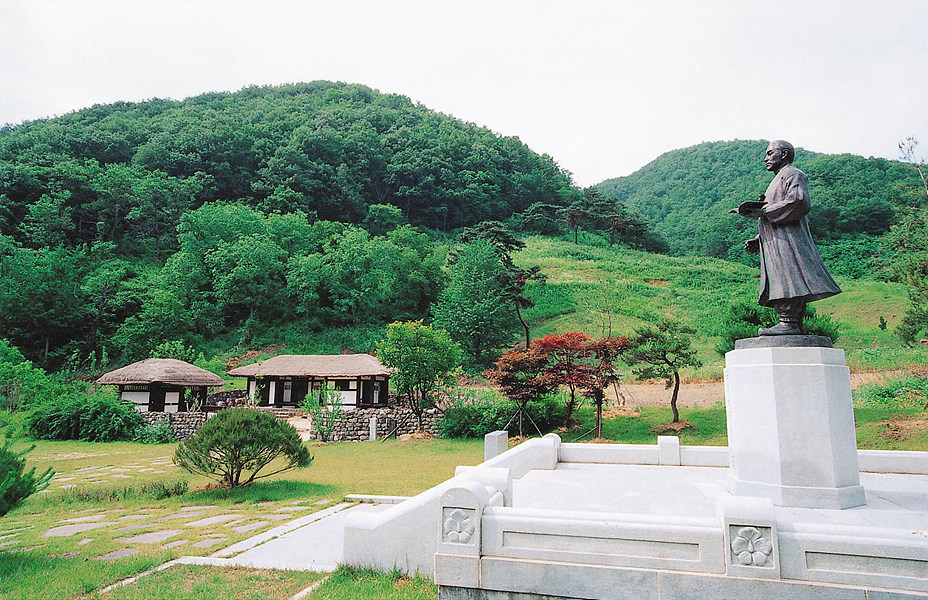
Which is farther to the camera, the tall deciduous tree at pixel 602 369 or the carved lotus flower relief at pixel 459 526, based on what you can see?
the tall deciduous tree at pixel 602 369

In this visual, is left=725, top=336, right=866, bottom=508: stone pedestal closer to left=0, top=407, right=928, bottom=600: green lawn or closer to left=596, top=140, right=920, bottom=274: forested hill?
left=0, top=407, right=928, bottom=600: green lawn

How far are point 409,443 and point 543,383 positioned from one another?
200 inches

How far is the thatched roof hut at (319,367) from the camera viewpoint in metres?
23.4

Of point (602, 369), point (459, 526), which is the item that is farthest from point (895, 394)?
point (459, 526)

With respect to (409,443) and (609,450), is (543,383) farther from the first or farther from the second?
(609,450)

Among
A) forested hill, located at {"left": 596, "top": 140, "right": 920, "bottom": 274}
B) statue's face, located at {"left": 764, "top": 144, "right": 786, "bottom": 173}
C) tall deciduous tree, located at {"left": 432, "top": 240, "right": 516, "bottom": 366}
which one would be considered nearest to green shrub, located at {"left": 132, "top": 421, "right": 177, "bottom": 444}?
tall deciduous tree, located at {"left": 432, "top": 240, "right": 516, "bottom": 366}

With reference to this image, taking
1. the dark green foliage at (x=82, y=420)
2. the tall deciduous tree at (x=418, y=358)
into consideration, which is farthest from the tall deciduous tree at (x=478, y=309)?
the dark green foliage at (x=82, y=420)

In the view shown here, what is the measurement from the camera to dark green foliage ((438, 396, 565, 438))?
1694 centimetres

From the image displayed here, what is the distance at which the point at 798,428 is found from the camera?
529cm

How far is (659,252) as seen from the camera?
202ft

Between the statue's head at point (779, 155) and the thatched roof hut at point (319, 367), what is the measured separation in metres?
18.6

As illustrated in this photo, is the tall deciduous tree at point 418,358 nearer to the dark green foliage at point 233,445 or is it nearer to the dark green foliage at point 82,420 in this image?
the dark green foliage at point 233,445

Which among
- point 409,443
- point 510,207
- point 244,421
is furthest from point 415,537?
point 510,207

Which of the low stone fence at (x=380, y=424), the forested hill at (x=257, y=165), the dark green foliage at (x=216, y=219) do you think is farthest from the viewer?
the forested hill at (x=257, y=165)
